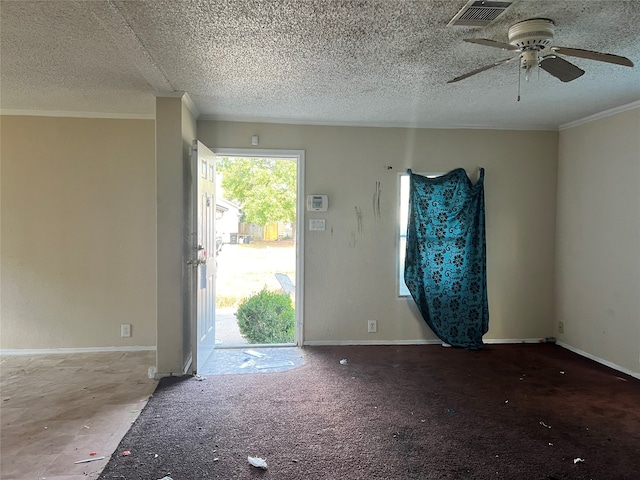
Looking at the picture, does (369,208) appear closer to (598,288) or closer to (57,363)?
(598,288)

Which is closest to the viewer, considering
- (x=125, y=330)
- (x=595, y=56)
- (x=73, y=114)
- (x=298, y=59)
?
(x=595, y=56)

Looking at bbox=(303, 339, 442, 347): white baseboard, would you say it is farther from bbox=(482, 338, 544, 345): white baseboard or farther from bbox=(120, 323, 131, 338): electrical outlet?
bbox=(120, 323, 131, 338): electrical outlet

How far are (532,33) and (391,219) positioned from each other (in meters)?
2.41

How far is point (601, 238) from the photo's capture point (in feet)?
12.6

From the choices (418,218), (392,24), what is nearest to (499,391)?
(418,218)

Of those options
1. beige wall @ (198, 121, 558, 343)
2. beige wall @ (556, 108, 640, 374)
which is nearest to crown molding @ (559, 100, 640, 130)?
beige wall @ (556, 108, 640, 374)

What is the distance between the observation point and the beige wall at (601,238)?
3533 millimetres

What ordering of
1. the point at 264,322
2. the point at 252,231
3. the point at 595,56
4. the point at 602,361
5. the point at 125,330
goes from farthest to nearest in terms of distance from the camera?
the point at 252,231 → the point at 264,322 → the point at 125,330 → the point at 602,361 → the point at 595,56

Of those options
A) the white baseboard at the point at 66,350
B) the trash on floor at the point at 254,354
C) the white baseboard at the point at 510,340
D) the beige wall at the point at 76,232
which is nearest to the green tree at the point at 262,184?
the beige wall at the point at 76,232

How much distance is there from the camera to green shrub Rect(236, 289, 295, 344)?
4773mm

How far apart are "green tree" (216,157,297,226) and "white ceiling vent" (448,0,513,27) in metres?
4.22

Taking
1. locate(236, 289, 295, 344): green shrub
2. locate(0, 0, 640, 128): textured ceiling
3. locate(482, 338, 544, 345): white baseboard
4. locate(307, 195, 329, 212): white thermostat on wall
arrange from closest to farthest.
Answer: locate(0, 0, 640, 128): textured ceiling, locate(307, 195, 329, 212): white thermostat on wall, locate(482, 338, 544, 345): white baseboard, locate(236, 289, 295, 344): green shrub

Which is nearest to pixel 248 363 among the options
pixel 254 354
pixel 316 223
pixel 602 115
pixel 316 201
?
pixel 254 354

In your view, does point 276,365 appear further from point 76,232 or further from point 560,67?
point 560,67
